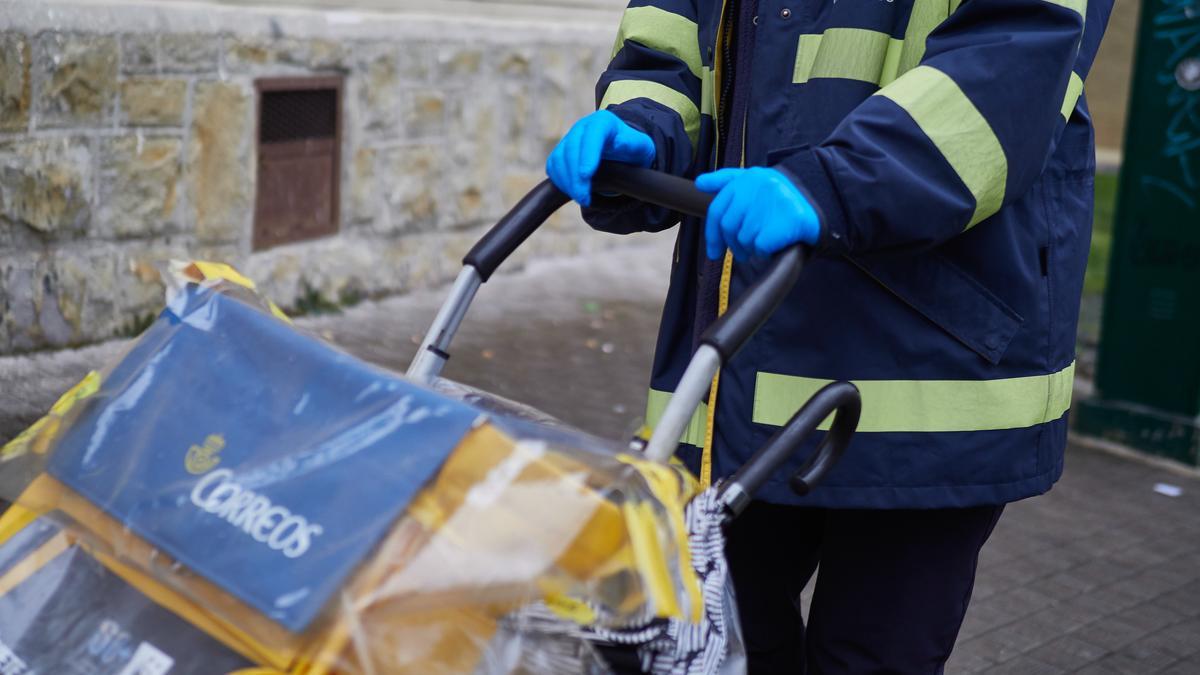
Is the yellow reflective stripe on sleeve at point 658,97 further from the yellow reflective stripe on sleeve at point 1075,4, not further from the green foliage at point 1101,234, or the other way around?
the green foliage at point 1101,234

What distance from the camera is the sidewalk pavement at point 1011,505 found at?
3900mm

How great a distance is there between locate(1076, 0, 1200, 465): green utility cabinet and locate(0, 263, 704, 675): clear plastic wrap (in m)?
4.52

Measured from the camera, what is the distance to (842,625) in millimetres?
2193

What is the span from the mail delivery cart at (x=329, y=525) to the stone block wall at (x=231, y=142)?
261cm

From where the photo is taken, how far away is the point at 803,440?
190 cm

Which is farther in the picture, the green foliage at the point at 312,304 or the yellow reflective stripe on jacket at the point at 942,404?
the green foliage at the point at 312,304

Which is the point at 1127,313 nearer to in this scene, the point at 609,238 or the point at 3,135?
the point at 609,238

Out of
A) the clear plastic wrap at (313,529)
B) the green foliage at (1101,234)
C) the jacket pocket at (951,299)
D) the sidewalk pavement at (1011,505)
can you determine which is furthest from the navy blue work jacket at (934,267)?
the green foliage at (1101,234)

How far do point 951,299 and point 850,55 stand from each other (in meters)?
0.38

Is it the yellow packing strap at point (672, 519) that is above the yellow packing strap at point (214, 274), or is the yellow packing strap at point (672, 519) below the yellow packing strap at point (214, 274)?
below

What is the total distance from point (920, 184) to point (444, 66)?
208 inches

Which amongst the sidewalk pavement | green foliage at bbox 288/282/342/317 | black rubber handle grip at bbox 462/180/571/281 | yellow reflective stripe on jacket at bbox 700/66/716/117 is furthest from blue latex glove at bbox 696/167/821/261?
green foliage at bbox 288/282/342/317

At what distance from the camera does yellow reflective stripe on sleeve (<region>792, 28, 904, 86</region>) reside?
2066 millimetres

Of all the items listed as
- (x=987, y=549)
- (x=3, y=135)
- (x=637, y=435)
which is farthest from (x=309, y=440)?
(x=3, y=135)
